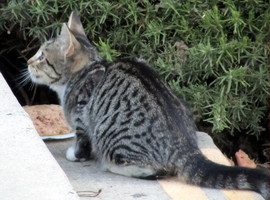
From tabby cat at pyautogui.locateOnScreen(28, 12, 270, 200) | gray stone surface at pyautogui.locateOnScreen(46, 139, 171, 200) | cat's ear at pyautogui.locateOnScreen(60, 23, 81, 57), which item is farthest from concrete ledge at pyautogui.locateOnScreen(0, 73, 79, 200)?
cat's ear at pyautogui.locateOnScreen(60, 23, 81, 57)

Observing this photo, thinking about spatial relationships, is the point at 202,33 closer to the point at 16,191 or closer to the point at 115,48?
the point at 115,48

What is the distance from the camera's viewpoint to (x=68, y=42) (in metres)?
4.47

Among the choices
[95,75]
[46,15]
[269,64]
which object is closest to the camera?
[95,75]

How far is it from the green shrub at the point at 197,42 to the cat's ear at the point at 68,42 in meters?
0.71

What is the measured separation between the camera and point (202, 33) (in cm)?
521

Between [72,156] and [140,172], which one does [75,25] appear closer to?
[72,156]

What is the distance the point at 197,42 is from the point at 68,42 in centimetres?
121

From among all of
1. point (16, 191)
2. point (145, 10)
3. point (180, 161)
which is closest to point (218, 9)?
point (145, 10)

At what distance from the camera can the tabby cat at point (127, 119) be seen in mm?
3879

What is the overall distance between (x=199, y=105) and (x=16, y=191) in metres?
2.32

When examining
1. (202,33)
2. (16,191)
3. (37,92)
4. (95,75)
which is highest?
(202,33)

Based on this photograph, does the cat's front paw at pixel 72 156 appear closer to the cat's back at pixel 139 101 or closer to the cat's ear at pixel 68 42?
the cat's back at pixel 139 101

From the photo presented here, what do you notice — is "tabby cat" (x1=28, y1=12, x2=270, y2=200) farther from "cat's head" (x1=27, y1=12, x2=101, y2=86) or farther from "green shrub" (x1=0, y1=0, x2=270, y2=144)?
"green shrub" (x1=0, y1=0, x2=270, y2=144)

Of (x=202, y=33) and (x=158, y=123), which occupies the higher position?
(x=202, y=33)
